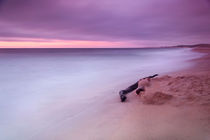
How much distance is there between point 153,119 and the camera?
8.61ft

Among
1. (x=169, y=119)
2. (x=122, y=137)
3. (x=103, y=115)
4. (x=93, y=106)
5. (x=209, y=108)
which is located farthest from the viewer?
(x=93, y=106)

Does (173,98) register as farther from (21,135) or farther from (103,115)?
(21,135)

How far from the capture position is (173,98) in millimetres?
3283

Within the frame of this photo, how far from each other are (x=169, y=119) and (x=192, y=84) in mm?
1812

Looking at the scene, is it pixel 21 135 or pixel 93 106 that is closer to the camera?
pixel 21 135

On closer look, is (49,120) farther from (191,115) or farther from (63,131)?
(191,115)

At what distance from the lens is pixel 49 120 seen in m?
3.21

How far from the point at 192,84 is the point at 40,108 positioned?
3.69m

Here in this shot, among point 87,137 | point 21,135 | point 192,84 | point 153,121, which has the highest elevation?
point 192,84

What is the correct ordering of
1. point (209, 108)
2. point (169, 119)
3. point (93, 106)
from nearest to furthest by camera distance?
point (169, 119), point (209, 108), point (93, 106)

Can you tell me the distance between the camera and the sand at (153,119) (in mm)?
2248

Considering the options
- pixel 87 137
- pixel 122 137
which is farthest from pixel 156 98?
pixel 87 137

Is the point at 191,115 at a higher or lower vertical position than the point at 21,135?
higher

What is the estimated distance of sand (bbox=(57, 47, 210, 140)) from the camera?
2248 mm
